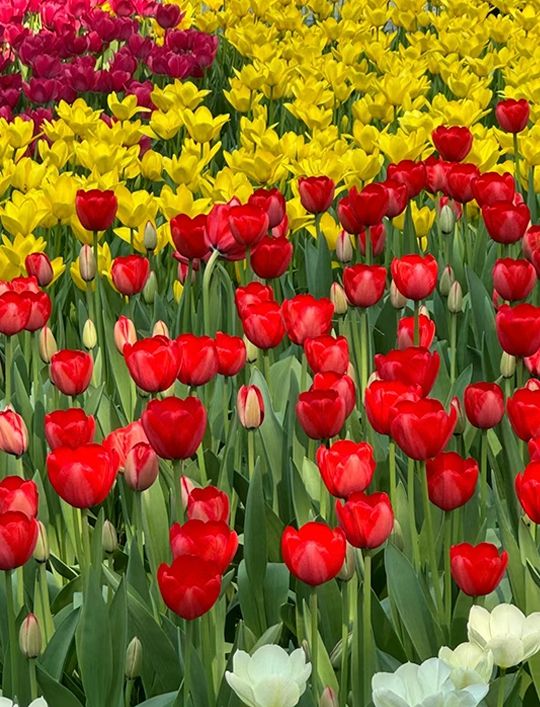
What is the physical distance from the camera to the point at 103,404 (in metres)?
2.32

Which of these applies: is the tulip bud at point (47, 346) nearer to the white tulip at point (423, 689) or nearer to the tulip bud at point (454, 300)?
the tulip bud at point (454, 300)

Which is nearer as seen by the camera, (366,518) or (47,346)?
(366,518)

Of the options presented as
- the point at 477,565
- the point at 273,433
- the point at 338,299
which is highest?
the point at 477,565

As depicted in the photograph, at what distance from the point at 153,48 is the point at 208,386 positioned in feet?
11.2

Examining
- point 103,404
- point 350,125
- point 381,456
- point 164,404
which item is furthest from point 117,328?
point 350,125

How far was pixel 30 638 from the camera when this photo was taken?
1457 millimetres

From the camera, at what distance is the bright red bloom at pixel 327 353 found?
190 cm

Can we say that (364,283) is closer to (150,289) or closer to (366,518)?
(150,289)

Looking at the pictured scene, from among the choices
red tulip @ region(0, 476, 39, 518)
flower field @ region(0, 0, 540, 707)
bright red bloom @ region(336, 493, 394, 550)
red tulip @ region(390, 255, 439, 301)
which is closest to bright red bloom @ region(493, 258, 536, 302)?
flower field @ region(0, 0, 540, 707)

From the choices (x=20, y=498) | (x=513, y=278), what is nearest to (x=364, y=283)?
(x=513, y=278)

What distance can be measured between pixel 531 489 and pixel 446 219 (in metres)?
1.51

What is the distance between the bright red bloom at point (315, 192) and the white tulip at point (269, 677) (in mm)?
1553

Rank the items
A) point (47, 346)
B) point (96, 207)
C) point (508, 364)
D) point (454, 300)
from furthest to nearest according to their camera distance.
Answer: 1. point (96, 207)
2. point (454, 300)
3. point (47, 346)
4. point (508, 364)

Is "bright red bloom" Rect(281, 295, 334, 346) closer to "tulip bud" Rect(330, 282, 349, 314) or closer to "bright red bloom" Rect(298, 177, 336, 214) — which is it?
"tulip bud" Rect(330, 282, 349, 314)
